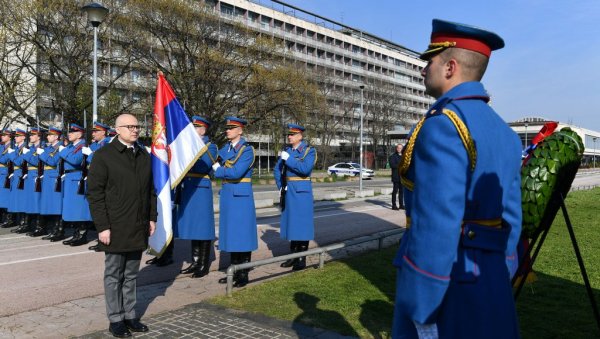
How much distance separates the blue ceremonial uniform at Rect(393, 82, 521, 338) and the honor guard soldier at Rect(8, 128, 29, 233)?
1183cm

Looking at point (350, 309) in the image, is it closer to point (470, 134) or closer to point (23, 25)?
point (470, 134)

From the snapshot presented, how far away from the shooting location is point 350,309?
19.4 ft

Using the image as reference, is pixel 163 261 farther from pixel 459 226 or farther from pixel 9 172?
pixel 459 226

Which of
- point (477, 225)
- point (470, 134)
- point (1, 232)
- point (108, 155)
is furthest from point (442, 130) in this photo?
point (1, 232)

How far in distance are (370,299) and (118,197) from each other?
319cm

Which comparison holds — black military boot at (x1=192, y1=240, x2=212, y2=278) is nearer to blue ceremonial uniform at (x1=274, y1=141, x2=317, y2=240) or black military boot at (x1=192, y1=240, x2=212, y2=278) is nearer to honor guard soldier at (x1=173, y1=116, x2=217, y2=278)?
honor guard soldier at (x1=173, y1=116, x2=217, y2=278)

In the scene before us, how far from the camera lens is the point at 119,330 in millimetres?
5070

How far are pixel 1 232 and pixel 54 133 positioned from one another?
3.11 metres

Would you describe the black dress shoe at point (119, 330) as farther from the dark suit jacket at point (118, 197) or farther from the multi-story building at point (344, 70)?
the multi-story building at point (344, 70)

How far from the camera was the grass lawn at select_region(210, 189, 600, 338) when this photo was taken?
5395 mm

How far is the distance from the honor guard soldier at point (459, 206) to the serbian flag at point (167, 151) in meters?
4.04

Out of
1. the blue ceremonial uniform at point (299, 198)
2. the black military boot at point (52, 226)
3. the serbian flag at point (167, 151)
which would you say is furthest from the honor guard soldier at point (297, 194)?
the black military boot at point (52, 226)

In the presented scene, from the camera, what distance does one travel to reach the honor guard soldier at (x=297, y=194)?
331 inches

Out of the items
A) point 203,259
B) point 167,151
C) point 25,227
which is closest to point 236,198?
point 203,259
